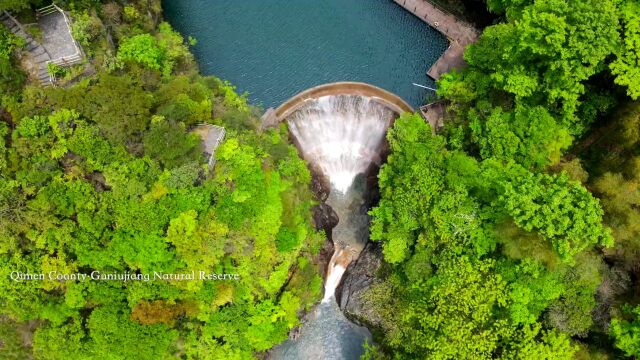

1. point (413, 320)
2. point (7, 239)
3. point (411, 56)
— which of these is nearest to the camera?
point (7, 239)

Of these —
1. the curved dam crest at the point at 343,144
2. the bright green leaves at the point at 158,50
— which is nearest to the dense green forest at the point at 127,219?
the bright green leaves at the point at 158,50

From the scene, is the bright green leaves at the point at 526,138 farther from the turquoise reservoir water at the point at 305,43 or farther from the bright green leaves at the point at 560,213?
the turquoise reservoir water at the point at 305,43

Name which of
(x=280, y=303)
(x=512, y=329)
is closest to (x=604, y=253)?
(x=512, y=329)

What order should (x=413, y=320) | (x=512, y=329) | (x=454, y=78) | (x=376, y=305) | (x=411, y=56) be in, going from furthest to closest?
(x=411, y=56), (x=454, y=78), (x=376, y=305), (x=413, y=320), (x=512, y=329)

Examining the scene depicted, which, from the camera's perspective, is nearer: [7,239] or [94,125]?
[7,239]

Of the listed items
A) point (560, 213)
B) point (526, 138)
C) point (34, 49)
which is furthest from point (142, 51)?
point (560, 213)

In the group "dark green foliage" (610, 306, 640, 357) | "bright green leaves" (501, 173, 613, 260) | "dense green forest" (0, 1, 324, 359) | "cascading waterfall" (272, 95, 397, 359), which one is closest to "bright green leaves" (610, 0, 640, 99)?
"bright green leaves" (501, 173, 613, 260)

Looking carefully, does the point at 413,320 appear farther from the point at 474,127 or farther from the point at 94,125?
the point at 94,125

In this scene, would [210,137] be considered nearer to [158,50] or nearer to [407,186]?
[158,50]
